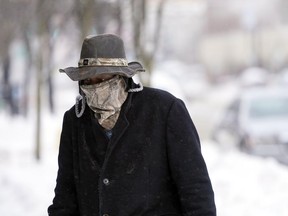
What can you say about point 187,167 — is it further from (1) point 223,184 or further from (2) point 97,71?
(1) point 223,184

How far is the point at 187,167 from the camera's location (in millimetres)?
2842

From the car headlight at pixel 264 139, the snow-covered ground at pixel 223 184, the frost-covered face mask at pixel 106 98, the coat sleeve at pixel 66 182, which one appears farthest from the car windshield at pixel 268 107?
the frost-covered face mask at pixel 106 98

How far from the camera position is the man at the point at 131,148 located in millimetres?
2859

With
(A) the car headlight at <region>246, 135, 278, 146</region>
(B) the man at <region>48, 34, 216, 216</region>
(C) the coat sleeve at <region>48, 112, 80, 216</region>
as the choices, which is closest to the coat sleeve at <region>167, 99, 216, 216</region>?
(B) the man at <region>48, 34, 216, 216</region>

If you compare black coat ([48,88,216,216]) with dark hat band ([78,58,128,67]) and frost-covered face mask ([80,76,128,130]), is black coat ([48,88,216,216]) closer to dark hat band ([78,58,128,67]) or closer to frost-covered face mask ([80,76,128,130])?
frost-covered face mask ([80,76,128,130])

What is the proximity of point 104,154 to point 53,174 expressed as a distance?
8.35 meters

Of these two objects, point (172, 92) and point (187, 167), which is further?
point (172, 92)

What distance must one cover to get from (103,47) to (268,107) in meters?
11.6

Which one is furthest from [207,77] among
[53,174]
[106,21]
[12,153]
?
[53,174]

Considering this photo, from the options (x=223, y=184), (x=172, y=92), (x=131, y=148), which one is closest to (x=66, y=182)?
(x=131, y=148)

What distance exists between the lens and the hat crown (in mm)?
2920

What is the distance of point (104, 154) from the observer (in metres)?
2.97

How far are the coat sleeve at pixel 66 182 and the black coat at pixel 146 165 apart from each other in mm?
81

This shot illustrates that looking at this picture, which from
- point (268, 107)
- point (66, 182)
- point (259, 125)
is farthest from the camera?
point (268, 107)
